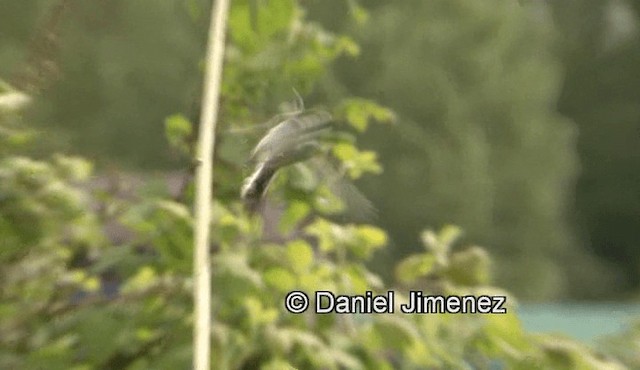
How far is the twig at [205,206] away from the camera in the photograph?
0.60 feet

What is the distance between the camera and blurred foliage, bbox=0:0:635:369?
0.31 meters

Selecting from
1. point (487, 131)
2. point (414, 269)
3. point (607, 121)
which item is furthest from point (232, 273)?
point (607, 121)

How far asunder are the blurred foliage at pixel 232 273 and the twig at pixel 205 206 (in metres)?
0.05

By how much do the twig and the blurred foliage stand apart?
5 centimetres

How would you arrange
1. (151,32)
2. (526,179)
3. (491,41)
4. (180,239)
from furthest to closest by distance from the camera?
(526,179) → (491,41) → (151,32) → (180,239)


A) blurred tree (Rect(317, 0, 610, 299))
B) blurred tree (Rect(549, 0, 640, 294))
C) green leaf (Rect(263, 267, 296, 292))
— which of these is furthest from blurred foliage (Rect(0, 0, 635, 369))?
blurred tree (Rect(549, 0, 640, 294))

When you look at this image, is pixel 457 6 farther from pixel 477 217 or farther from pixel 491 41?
pixel 477 217

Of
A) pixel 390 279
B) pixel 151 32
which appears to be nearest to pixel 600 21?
pixel 151 32

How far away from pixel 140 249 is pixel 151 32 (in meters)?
1.16

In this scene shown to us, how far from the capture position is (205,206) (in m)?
0.20

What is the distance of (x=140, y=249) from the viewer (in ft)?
1.21

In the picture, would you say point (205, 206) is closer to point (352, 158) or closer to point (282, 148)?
point (282, 148)

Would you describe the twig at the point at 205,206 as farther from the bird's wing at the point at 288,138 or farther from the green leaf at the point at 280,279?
the green leaf at the point at 280,279

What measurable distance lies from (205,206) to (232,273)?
12 cm
